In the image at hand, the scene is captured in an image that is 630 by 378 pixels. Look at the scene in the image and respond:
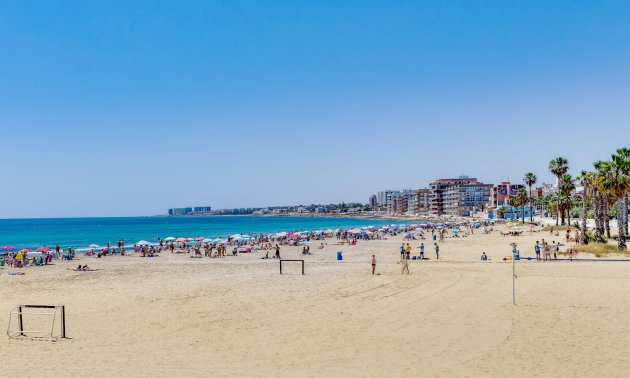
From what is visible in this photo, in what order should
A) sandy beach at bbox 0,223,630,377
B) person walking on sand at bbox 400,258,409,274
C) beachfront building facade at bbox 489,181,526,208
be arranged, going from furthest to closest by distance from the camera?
beachfront building facade at bbox 489,181,526,208 < person walking on sand at bbox 400,258,409,274 < sandy beach at bbox 0,223,630,377

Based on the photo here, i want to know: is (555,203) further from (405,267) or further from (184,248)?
(405,267)

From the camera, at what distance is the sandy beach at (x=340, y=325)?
11344 millimetres

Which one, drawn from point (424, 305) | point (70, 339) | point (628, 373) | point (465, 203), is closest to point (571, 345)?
point (628, 373)

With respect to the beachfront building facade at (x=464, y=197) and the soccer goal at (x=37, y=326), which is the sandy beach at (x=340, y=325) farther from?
the beachfront building facade at (x=464, y=197)

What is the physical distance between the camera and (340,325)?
15242 mm

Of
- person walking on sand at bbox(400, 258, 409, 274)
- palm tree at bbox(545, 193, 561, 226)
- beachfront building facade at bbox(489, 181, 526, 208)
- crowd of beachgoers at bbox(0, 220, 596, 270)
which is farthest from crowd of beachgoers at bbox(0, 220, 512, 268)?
beachfront building facade at bbox(489, 181, 526, 208)

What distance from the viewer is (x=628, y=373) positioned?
1045 cm

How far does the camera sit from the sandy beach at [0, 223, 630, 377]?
1134 cm

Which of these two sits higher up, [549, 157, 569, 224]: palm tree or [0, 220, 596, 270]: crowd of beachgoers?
[549, 157, 569, 224]: palm tree

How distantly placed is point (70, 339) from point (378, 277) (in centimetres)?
1569

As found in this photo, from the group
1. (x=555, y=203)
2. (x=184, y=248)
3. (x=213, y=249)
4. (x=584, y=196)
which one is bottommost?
(x=184, y=248)

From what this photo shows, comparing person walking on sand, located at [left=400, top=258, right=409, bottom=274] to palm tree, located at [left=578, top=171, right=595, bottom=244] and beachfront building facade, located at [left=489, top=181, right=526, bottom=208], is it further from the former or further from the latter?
beachfront building facade, located at [left=489, top=181, right=526, bottom=208]

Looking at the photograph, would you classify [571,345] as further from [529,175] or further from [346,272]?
[529,175]

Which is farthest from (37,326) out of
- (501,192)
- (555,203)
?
(501,192)
